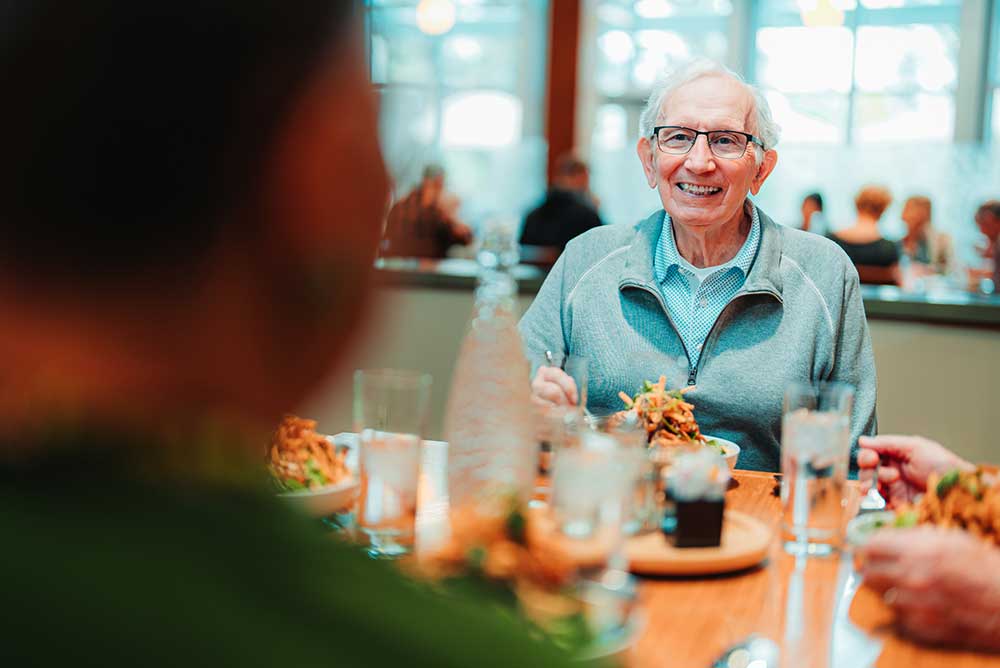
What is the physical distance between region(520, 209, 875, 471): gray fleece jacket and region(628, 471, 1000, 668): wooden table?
740 millimetres

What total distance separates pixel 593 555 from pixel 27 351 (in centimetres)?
65

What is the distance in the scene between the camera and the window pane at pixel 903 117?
9734mm

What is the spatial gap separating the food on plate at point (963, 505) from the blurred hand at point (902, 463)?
17 centimetres

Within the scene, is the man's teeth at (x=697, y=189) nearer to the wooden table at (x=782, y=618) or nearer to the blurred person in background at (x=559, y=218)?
the wooden table at (x=782, y=618)

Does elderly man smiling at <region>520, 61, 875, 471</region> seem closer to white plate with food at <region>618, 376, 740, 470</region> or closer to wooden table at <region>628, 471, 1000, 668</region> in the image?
white plate with food at <region>618, 376, 740, 470</region>

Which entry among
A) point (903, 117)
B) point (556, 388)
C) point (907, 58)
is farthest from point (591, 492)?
point (907, 58)

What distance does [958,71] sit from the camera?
31.8ft

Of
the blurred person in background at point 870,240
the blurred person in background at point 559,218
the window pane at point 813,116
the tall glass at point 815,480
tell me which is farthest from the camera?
the window pane at point 813,116

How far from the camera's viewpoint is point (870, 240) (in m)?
5.77

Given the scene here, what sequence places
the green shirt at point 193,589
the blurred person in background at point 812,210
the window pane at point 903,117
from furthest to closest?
the window pane at point 903,117 → the blurred person in background at point 812,210 → the green shirt at point 193,589

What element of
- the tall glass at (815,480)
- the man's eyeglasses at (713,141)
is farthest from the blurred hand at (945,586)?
the man's eyeglasses at (713,141)

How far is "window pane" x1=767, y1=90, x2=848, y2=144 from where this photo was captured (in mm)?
10062

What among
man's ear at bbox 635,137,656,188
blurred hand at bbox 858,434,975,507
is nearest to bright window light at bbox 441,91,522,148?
man's ear at bbox 635,137,656,188

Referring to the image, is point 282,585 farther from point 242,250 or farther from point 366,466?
point 366,466
